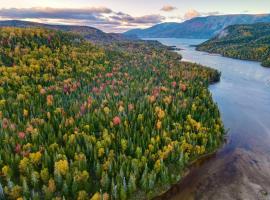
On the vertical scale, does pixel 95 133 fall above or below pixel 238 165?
above

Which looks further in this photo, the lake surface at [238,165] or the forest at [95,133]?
the lake surface at [238,165]

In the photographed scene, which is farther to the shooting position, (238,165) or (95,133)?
(238,165)

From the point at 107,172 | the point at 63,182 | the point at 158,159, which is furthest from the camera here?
the point at 158,159

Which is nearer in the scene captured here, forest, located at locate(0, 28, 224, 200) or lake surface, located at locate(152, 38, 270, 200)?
forest, located at locate(0, 28, 224, 200)

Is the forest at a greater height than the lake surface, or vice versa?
the forest

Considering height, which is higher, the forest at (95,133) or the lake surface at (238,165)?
the forest at (95,133)

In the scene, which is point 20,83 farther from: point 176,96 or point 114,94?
point 176,96

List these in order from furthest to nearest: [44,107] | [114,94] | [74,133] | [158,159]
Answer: [114,94] → [44,107] → [74,133] → [158,159]

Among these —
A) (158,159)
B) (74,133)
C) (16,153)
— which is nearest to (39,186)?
(16,153)
